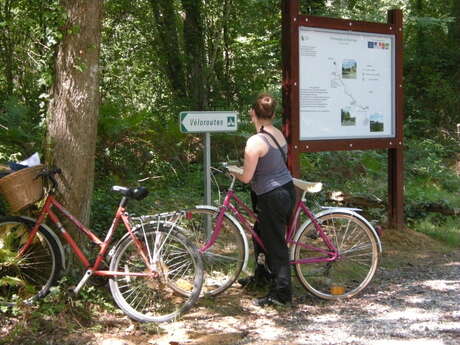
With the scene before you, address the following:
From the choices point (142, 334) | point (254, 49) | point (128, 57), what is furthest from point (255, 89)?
point (142, 334)

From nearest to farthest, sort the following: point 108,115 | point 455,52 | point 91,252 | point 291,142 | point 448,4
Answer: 1. point 91,252
2. point 291,142
3. point 108,115
4. point 455,52
5. point 448,4

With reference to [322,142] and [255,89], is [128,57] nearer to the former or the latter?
[255,89]

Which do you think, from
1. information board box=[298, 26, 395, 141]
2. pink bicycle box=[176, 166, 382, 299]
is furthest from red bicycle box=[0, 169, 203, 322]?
information board box=[298, 26, 395, 141]

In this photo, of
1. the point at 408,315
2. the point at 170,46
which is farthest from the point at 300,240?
the point at 170,46

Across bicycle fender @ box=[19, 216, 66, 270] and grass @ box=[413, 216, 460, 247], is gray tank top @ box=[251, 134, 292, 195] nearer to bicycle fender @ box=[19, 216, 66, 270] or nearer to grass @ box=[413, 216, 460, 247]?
bicycle fender @ box=[19, 216, 66, 270]

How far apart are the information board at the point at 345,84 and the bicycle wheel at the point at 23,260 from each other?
10.3 feet

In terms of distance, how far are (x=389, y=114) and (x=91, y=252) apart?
172 inches

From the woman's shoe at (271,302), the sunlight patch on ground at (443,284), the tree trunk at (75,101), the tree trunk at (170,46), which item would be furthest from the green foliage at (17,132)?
the tree trunk at (170,46)

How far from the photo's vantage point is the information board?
7.00m

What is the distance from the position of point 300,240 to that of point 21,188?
97.9 inches

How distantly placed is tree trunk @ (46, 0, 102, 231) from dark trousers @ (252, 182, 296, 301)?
1.59 metres

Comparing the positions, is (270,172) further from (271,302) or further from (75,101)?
(75,101)

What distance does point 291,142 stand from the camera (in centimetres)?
683

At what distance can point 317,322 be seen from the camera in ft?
16.6
